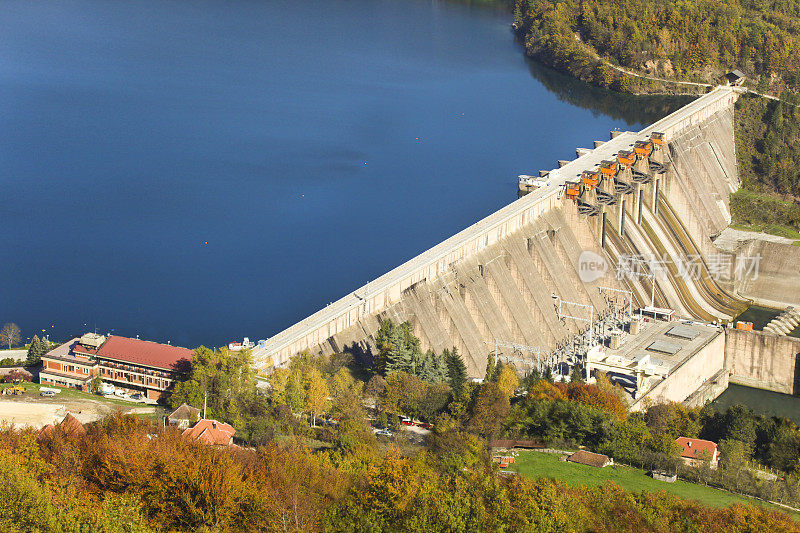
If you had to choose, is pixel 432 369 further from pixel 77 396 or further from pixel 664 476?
pixel 77 396

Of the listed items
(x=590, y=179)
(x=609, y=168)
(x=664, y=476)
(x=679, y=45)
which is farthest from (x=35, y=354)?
(x=679, y=45)

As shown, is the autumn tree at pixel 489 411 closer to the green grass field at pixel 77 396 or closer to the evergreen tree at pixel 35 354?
the green grass field at pixel 77 396

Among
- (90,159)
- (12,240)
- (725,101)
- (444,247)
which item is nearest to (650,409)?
(444,247)

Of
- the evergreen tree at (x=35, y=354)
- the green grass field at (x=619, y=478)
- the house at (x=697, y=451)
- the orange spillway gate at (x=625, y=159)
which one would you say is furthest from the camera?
the orange spillway gate at (x=625, y=159)

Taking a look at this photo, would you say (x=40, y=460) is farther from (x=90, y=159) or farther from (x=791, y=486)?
(x=90, y=159)

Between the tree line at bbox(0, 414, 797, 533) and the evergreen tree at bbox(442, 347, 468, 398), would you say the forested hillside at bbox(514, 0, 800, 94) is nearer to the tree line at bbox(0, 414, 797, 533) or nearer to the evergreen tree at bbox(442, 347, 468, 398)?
the evergreen tree at bbox(442, 347, 468, 398)

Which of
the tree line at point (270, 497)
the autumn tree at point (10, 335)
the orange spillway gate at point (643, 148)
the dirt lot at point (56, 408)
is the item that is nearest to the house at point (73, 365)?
the dirt lot at point (56, 408)

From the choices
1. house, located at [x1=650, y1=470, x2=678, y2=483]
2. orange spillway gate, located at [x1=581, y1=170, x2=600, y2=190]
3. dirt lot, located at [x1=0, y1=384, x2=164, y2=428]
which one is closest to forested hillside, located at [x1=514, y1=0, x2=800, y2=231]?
orange spillway gate, located at [x1=581, y1=170, x2=600, y2=190]
